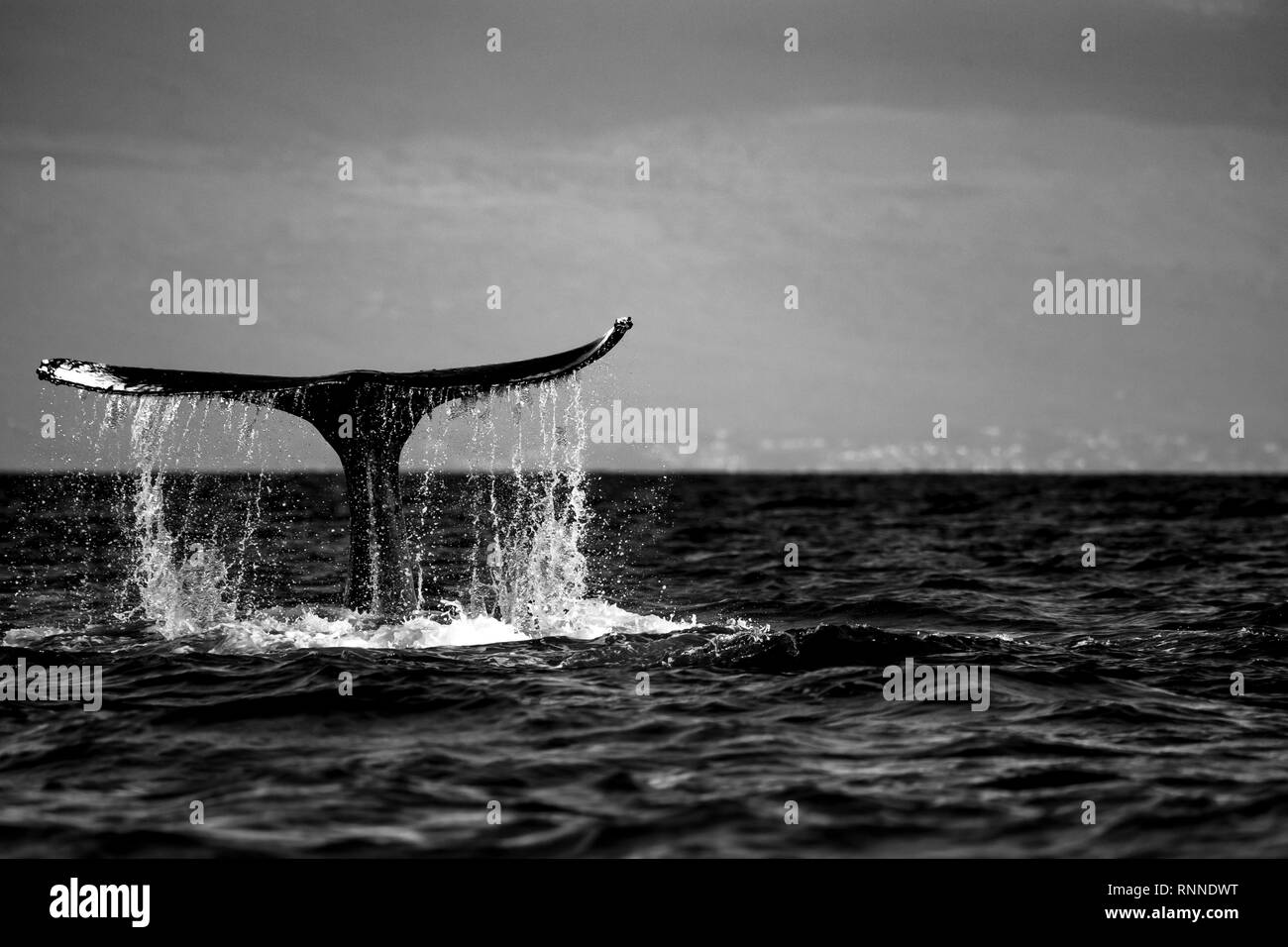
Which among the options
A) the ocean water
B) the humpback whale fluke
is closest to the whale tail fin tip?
the humpback whale fluke

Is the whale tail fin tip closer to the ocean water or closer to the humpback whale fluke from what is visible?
the humpback whale fluke

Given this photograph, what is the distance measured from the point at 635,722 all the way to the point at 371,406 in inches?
181

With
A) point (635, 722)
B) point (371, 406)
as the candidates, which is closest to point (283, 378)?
point (371, 406)

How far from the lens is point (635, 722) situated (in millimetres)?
9562

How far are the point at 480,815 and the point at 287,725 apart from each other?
2668mm

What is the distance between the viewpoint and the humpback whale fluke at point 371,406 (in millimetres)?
11898

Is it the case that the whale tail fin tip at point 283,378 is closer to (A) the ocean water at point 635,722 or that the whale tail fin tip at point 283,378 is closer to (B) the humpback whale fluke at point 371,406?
(B) the humpback whale fluke at point 371,406

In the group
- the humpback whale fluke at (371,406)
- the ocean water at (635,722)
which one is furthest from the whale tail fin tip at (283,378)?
the ocean water at (635,722)

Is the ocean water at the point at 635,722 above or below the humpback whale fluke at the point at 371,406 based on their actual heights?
below

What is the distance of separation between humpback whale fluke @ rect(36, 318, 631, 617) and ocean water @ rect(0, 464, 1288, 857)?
2.18ft

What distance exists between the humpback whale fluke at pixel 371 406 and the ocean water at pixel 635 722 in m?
0.67
